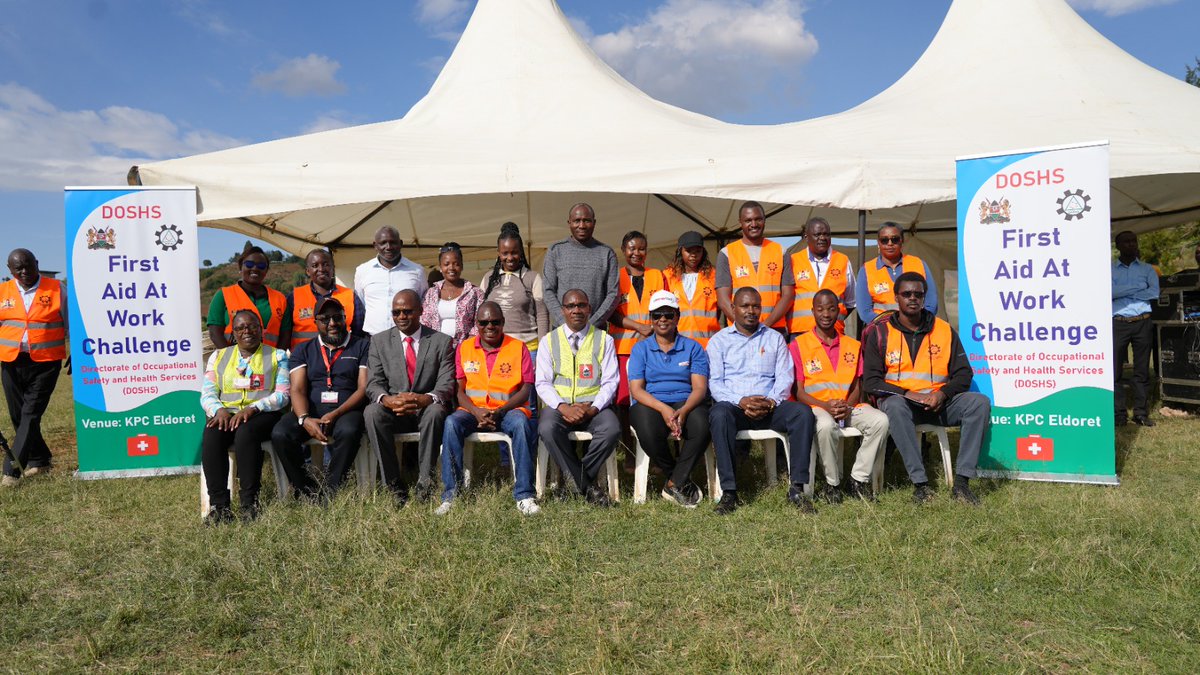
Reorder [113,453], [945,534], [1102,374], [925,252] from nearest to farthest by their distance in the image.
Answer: [945,534] < [1102,374] < [113,453] < [925,252]

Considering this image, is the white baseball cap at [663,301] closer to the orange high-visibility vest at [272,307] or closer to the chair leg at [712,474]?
the chair leg at [712,474]

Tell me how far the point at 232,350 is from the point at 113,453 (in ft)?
4.45

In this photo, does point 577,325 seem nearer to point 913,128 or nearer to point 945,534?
point 945,534

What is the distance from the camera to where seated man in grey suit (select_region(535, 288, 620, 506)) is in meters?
4.37

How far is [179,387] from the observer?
5.14m

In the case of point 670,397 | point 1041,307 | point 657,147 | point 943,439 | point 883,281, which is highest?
point 657,147

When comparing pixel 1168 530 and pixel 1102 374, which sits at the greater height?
pixel 1102 374

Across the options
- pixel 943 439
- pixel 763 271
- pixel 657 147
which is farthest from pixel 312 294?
pixel 943 439

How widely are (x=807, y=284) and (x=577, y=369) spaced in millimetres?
1760

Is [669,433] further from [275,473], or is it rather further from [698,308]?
[275,473]

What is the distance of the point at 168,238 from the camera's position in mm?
5098

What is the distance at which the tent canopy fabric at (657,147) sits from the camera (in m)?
5.26

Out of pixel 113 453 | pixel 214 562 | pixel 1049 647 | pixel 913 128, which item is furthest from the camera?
pixel 913 128

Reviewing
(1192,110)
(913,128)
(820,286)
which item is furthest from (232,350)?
(1192,110)
